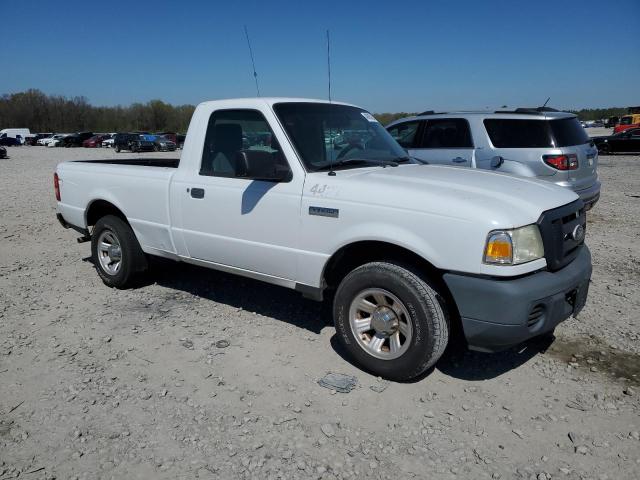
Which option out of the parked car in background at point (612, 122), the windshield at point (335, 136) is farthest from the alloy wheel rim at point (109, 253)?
the parked car in background at point (612, 122)

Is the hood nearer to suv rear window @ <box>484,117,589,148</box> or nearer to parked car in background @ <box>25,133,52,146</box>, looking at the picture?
suv rear window @ <box>484,117,589,148</box>

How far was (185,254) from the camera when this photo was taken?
465 cm

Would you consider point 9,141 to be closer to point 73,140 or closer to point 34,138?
point 34,138

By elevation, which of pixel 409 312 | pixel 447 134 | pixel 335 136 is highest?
pixel 335 136

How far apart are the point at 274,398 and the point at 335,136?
2.17m

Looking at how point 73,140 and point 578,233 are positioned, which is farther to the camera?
point 73,140

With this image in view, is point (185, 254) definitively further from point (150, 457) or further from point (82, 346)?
point (150, 457)

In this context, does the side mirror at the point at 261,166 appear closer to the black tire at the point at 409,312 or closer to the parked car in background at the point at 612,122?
the black tire at the point at 409,312

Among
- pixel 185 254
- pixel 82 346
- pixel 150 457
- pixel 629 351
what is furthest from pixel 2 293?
pixel 629 351

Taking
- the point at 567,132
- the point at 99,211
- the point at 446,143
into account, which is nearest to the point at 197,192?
the point at 99,211

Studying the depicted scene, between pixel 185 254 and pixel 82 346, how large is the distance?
117 cm

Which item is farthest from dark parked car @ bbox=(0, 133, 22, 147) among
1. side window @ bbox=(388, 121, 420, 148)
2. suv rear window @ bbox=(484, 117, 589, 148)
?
suv rear window @ bbox=(484, 117, 589, 148)

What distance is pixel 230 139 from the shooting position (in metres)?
4.38

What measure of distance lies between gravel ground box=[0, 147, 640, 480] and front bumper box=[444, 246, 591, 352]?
50 centimetres
